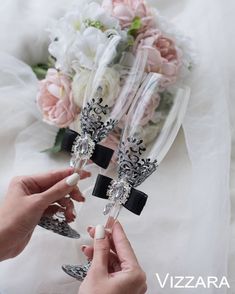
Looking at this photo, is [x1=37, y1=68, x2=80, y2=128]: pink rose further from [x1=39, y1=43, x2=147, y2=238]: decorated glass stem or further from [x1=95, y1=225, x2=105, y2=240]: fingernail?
[x1=95, y1=225, x2=105, y2=240]: fingernail

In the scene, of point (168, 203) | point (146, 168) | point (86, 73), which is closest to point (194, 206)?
point (168, 203)

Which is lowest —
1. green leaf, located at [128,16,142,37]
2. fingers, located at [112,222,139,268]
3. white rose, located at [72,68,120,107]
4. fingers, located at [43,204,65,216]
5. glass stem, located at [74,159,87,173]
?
fingers, located at [43,204,65,216]

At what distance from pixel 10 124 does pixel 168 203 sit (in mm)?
317

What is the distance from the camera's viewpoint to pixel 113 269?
0.60 meters

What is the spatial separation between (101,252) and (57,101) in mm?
295

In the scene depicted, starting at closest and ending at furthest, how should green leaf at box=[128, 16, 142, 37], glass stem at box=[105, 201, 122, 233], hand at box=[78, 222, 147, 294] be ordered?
hand at box=[78, 222, 147, 294]
glass stem at box=[105, 201, 122, 233]
green leaf at box=[128, 16, 142, 37]

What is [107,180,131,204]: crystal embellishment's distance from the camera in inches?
25.4

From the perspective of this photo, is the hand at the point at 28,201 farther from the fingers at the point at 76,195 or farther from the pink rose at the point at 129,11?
the pink rose at the point at 129,11

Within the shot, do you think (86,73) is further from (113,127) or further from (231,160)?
(231,160)

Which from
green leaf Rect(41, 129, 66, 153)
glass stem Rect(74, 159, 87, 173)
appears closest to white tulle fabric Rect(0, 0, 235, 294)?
green leaf Rect(41, 129, 66, 153)

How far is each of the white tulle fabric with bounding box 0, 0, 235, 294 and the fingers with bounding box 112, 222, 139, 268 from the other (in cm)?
15

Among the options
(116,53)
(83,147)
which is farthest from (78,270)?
(116,53)

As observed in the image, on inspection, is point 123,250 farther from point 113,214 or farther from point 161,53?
point 161,53

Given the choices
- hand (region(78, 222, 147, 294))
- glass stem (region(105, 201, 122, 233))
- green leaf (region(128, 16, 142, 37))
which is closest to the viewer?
hand (region(78, 222, 147, 294))
